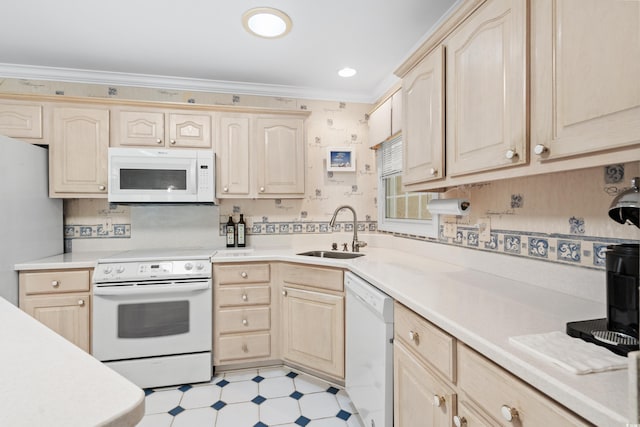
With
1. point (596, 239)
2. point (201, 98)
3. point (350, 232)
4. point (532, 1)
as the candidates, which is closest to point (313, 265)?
point (350, 232)

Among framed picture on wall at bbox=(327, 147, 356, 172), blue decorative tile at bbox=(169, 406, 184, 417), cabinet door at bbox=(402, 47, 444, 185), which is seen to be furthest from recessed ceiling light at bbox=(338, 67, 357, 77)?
blue decorative tile at bbox=(169, 406, 184, 417)

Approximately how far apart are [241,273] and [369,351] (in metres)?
1.16

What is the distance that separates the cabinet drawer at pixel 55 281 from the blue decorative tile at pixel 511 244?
2.65 meters

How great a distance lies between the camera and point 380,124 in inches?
105

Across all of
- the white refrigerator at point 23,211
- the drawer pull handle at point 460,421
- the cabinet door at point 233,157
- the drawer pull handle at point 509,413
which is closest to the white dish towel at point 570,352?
the drawer pull handle at point 509,413

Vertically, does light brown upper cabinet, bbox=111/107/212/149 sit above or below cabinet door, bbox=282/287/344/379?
above

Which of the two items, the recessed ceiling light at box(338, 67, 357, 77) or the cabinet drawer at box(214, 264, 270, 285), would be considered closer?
the cabinet drawer at box(214, 264, 270, 285)

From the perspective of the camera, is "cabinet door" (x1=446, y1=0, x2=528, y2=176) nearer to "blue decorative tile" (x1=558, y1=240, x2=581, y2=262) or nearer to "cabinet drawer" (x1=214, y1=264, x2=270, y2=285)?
"blue decorative tile" (x1=558, y1=240, x2=581, y2=262)

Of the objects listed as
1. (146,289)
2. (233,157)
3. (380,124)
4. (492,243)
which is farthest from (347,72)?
(146,289)

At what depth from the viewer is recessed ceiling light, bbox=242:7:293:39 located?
1.77 meters

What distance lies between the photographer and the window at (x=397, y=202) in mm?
2301

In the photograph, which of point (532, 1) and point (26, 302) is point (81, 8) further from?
point (532, 1)

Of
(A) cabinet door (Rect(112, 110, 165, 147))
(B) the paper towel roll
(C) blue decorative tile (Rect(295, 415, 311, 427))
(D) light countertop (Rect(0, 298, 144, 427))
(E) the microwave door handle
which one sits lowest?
(C) blue decorative tile (Rect(295, 415, 311, 427))

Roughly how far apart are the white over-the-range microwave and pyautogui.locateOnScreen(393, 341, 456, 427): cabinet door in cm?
187
